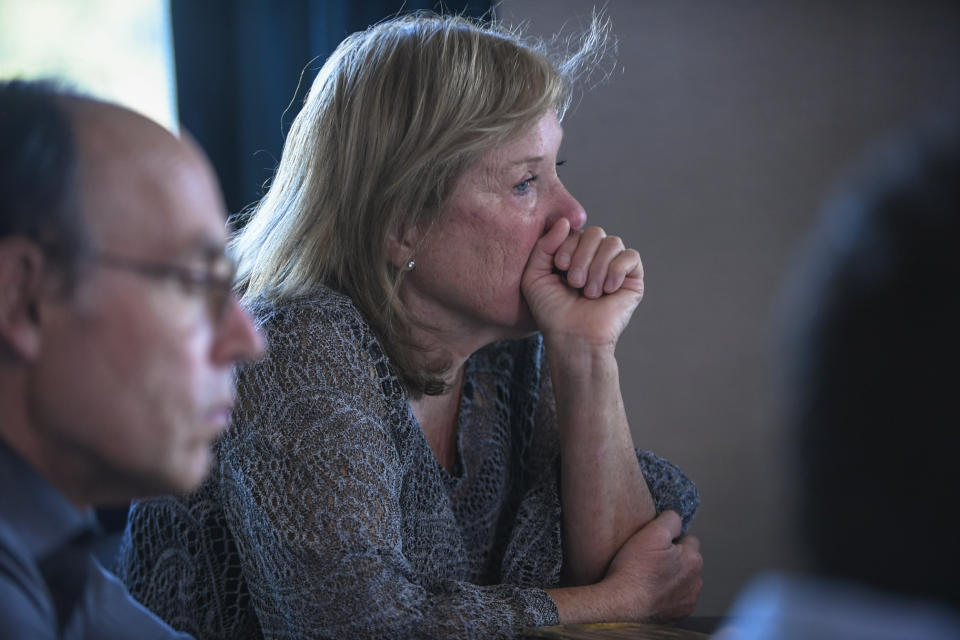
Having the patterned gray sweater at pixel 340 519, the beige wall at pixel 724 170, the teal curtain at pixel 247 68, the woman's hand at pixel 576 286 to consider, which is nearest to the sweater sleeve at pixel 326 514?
the patterned gray sweater at pixel 340 519

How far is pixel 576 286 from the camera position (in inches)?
58.6

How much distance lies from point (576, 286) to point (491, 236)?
0.55 ft

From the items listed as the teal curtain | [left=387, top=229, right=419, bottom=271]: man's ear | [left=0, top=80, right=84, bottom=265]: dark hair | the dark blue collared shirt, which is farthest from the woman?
the teal curtain

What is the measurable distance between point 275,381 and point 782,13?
2.42 metres

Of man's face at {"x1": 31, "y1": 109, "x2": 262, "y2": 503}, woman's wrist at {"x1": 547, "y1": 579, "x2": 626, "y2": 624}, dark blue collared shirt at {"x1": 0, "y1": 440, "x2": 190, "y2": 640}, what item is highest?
man's face at {"x1": 31, "y1": 109, "x2": 262, "y2": 503}

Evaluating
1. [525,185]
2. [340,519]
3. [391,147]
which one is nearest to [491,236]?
[525,185]

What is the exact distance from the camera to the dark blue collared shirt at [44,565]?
0.62 metres

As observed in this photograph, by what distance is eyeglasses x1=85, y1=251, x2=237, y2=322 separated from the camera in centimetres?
64

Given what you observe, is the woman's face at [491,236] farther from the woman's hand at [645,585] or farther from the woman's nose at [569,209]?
the woman's hand at [645,585]

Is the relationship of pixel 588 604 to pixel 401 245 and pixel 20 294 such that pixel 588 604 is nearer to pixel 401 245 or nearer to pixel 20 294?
pixel 401 245

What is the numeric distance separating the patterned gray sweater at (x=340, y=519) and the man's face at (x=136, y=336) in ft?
1.53

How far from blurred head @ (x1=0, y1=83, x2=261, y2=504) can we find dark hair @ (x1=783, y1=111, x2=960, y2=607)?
436 mm

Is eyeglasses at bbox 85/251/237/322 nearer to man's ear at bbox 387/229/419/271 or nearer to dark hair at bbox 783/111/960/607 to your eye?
dark hair at bbox 783/111/960/607

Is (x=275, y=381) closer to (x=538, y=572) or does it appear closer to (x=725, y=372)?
(x=538, y=572)
